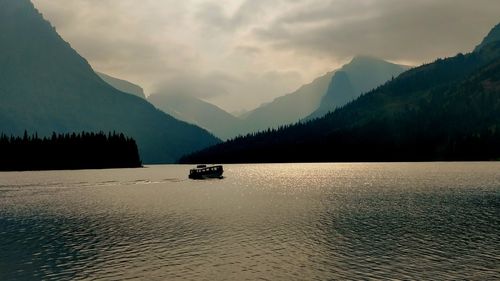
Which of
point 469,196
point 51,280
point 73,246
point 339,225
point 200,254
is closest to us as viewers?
point 51,280

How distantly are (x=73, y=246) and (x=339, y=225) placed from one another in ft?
125

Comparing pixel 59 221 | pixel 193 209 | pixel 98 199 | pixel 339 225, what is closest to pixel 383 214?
pixel 339 225

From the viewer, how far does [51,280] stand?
41156 millimetres

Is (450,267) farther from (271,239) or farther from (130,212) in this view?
(130,212)

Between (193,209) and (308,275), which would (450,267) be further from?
(193,209)

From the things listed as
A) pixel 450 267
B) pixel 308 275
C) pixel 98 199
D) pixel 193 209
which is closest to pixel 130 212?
pixel 193 209

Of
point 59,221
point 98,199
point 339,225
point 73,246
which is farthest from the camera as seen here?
point 98,199

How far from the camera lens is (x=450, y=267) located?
4288 cm

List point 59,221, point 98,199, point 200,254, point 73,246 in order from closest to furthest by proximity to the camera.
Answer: point 200,254, point 73,246, point 59,221, point 98,199

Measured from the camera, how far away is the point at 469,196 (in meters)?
109

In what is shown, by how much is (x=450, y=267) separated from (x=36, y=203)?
96789 millimetres

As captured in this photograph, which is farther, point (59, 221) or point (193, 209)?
point (193, 209)

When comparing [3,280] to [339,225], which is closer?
[3,280]

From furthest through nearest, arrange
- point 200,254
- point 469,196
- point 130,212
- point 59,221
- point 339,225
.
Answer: point 469,196, point 130,212, point 59,221, point 339,225, point 200,254
